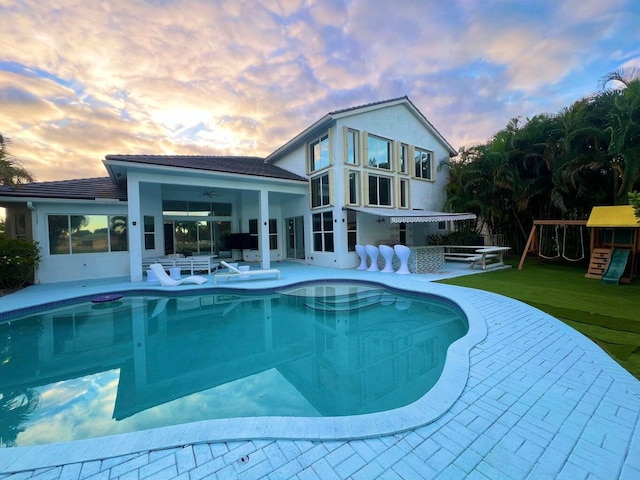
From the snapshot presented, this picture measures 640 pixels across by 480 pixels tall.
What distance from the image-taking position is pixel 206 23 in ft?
46.8

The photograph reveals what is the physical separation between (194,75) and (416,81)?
16.4 meters

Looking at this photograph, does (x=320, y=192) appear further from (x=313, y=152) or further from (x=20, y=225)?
(x=20, y=225)

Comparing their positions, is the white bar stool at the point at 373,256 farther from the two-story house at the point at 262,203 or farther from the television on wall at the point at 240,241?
the television on wall at the point at 240,241

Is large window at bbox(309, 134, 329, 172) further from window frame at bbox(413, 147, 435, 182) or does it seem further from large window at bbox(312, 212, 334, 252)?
window frame at bbox(413, 147, 435, 182)

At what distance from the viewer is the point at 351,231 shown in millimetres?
19844

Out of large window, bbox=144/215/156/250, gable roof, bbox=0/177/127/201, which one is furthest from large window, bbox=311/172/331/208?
gable roof, bbox=0/177/127/201

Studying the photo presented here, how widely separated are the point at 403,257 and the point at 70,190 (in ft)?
67.6

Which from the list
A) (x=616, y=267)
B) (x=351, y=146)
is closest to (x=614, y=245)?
(x=616, y=267)

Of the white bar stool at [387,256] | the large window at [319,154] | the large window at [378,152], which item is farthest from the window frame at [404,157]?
the white bar stool at [387,256]

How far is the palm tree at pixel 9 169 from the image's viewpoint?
46.1ft

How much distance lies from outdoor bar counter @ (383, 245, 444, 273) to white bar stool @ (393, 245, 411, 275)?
39 centimetres

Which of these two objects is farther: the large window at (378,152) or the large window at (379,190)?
the large window at (379,190)

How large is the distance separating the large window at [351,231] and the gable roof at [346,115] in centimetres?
631

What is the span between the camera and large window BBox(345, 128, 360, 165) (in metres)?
19.2
